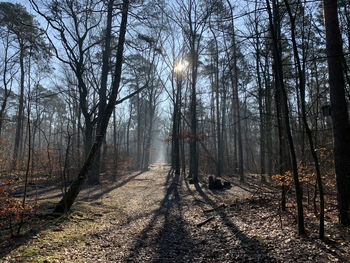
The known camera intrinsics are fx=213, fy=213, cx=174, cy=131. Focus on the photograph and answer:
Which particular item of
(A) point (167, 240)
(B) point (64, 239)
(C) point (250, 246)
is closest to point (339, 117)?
(C) point (250, 246)

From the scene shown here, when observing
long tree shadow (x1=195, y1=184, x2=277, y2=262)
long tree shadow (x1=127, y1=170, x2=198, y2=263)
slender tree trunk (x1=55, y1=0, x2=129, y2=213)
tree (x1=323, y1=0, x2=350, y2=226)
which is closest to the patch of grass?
slender tree trunk (x1=55, y1=0, x2=129, y2=213)

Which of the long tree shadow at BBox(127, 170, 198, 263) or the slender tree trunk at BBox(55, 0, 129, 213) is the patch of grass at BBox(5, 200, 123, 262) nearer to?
the slender tree trunk at BBox(55, 0, 129, 213)

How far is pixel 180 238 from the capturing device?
5.41 m

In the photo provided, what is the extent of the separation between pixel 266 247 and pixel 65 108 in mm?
29621

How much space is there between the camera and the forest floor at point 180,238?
3848mm

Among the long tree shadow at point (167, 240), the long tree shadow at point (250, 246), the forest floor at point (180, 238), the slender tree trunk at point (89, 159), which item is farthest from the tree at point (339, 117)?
the slender tree trunk at point (89, 159)

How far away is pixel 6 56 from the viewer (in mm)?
17906

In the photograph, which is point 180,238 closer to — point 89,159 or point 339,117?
point 89,159

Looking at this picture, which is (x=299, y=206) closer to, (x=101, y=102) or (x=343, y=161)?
(x=343, y=161)

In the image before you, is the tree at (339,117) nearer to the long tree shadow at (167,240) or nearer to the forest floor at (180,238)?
the forest floor at (180,238)

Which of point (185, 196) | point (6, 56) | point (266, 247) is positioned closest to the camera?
point (266, 247)

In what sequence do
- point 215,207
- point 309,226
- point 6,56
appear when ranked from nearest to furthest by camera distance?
point 309,226 → point 215,207 → point 6,56

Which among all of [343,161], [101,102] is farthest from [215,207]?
[101,102]

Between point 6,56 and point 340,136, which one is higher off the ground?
point 6,56
